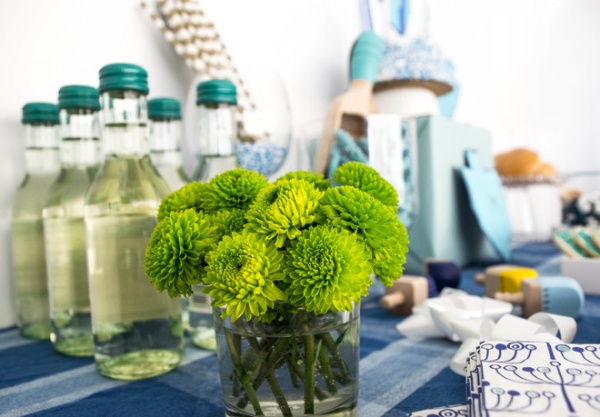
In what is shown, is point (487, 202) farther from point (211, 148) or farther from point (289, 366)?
point (289, 366)

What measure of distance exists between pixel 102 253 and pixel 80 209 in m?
0.11

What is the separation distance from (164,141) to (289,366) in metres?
0.38

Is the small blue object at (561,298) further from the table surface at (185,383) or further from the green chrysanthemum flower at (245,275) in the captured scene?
the green chrysanthemum flower at (245,275)

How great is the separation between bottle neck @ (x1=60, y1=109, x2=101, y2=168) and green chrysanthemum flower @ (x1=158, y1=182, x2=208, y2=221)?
0.73 feet

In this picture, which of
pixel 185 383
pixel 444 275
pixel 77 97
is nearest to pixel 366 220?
pixel 185 383

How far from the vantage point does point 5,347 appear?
0.51 m

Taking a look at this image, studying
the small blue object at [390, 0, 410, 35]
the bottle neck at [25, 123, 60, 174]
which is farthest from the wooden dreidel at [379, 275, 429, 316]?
the small blue object at [390, 0, 410, 35]

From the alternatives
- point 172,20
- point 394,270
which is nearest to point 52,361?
point 394,270

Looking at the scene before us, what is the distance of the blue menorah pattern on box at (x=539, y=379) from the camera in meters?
0.25

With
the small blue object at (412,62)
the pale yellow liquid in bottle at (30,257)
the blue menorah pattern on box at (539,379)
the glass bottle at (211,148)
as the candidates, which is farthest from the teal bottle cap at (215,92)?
the small blue object at (412,62)

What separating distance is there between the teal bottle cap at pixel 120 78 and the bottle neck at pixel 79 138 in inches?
3.7

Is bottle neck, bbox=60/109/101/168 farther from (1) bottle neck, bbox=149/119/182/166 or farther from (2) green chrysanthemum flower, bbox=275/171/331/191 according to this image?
(2) green chrysanthemum flower, bbox=275/171/331/191

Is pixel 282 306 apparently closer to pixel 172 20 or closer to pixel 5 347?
pixel 5 347

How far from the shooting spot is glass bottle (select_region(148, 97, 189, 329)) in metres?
0.55
